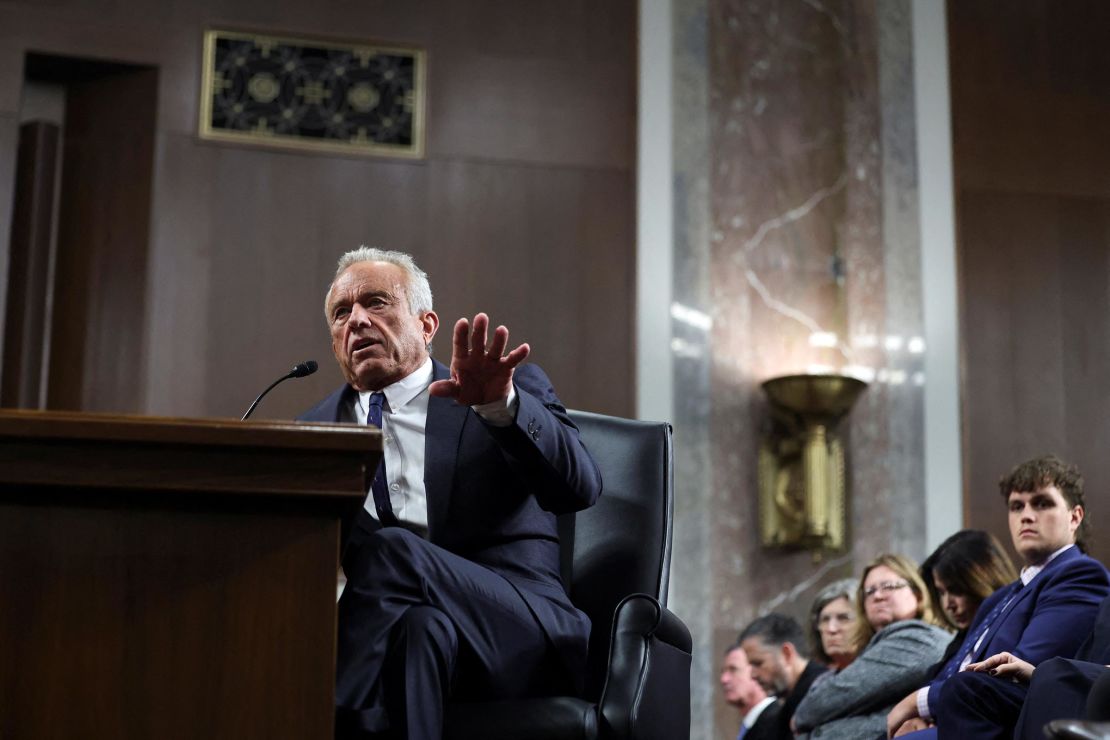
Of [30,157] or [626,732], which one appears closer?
[626,732]

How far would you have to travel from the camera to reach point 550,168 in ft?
20.6

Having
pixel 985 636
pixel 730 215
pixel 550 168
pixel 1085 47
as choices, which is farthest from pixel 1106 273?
pixel 985 636

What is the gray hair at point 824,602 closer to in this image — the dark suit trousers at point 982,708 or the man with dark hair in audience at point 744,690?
the man with dark hair in audience at point 744,690

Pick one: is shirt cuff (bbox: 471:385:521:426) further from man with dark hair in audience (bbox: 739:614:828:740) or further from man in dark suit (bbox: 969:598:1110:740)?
man with dark hair in audience (bbox: 739:614:828:740)

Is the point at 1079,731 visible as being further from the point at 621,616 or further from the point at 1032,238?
the point at 1032,238

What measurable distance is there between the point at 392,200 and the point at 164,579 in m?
4.35

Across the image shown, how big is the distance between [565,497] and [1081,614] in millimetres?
1246

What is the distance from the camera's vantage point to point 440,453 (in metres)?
2.84

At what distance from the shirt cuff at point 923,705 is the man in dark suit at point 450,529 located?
1117mm

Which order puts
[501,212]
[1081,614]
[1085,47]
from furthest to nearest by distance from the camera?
1. [1085,47]
2. [501,212]
3. [1081,614]

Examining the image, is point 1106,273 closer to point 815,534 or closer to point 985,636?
point 815,534

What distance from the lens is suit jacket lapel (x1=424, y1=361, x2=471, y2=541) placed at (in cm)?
280

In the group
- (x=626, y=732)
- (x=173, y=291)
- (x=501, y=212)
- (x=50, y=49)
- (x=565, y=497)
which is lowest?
(x=626, y=732)

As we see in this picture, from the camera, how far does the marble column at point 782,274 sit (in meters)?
6.10
